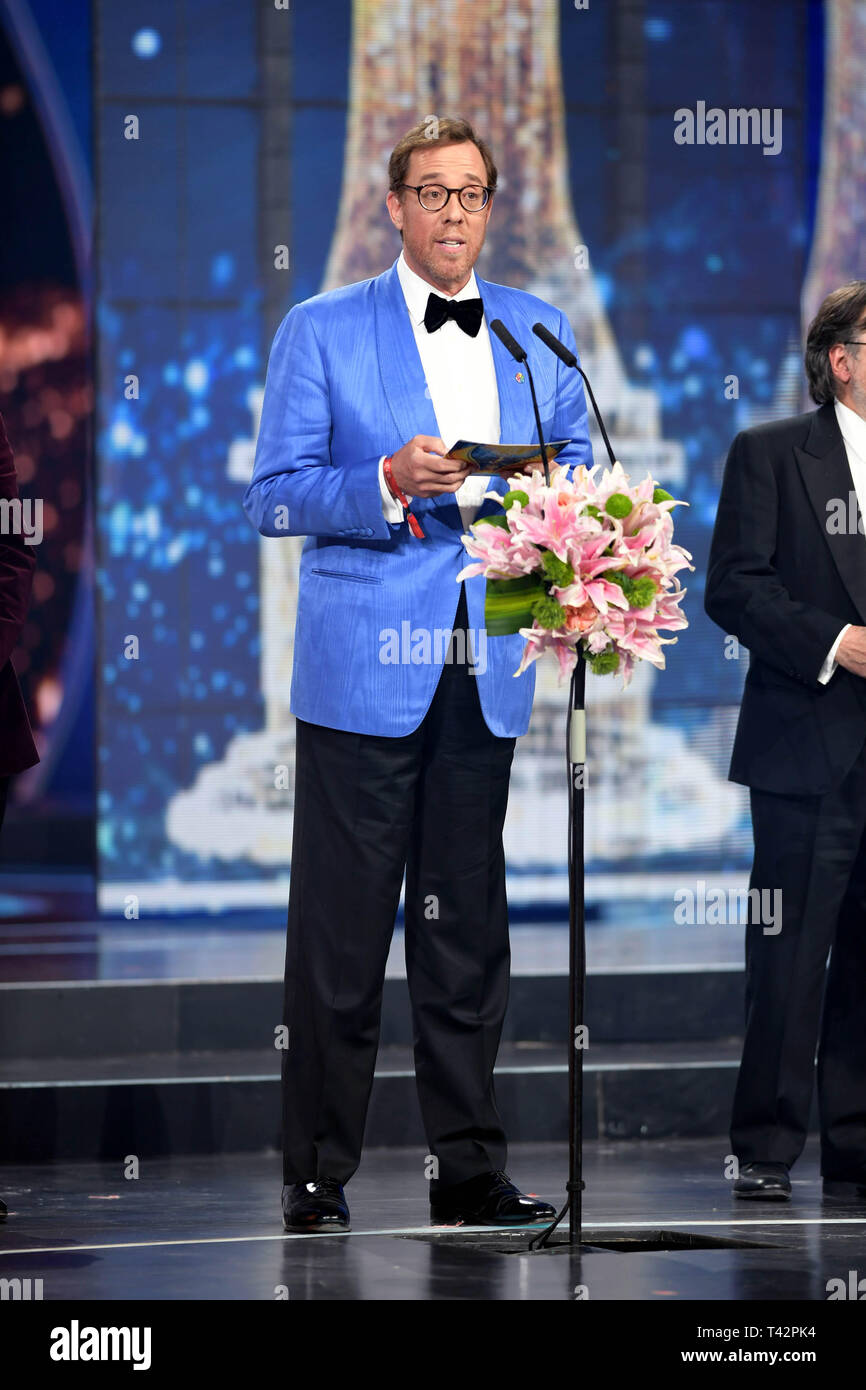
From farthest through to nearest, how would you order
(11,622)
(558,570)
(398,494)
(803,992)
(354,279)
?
(354,279), (803,992), (11,622), (398,494), (558,570)

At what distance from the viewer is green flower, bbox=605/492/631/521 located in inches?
120

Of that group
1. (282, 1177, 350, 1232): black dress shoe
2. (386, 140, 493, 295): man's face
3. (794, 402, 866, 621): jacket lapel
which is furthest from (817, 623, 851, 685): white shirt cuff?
(282, 1177, 350, 1232): black dress shoe

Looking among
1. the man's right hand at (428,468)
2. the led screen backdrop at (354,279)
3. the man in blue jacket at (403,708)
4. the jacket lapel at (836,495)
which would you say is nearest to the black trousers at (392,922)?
the man in blue jacket at (403,708)

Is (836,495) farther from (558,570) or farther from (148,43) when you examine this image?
(148,43)

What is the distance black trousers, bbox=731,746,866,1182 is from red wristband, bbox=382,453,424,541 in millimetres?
992

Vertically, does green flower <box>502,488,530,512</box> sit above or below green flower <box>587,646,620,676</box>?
above

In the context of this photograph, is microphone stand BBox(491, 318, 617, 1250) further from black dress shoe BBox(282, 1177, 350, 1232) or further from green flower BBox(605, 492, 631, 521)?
black dress shoe BBox(282, 1177, 350, 1232)

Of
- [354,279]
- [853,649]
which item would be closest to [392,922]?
[853,649]

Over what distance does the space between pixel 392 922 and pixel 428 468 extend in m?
0.80

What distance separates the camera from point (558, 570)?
303 centimetres

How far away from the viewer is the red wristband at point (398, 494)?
3.32 meters

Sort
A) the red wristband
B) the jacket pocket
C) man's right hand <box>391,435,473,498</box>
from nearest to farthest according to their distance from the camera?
man's right hand <box>391,435,473,498</box> → the red wristband → the jacket pocket
